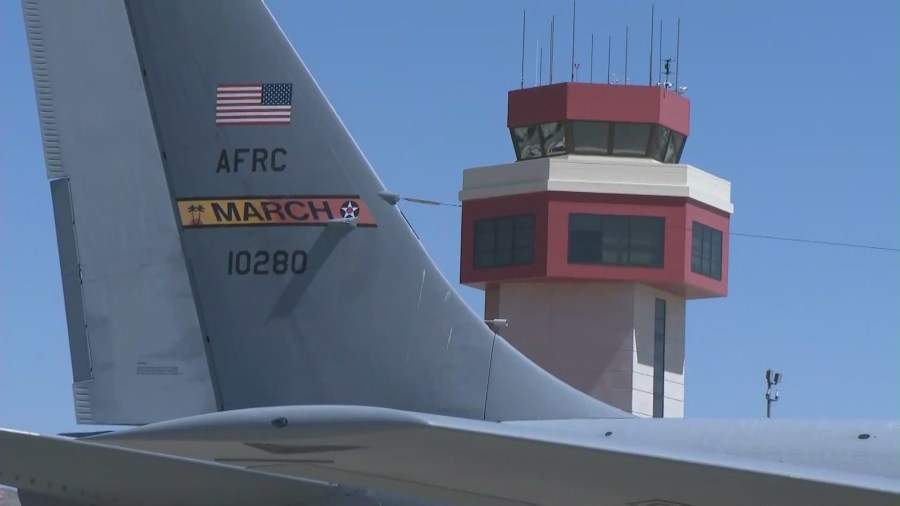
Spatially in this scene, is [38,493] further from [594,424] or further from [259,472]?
Answer: [594,424]

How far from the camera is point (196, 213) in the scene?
12922mm

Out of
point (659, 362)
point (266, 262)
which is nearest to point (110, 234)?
point (266, 262)

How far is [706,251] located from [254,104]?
43.1m

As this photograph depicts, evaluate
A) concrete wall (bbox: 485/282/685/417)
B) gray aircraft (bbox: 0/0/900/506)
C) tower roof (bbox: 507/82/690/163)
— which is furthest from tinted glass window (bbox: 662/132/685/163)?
gray aircraft (bbox: 0/0/900/506)

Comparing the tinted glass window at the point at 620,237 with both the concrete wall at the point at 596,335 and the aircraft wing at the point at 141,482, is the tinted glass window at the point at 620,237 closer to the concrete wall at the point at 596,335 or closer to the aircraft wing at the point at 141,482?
the concrete wall at the point at 596,335

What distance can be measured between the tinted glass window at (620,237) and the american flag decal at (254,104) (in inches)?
1552

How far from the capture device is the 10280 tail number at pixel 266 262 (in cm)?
1276

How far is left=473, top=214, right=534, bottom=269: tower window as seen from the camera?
5266 cm

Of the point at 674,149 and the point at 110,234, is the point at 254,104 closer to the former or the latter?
the point at 110,234

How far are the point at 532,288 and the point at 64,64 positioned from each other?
4030 centimetres

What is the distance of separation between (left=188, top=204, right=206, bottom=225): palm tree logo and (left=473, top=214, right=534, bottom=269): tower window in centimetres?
3972

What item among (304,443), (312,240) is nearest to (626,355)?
(312,240)

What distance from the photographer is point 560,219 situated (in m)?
52.3

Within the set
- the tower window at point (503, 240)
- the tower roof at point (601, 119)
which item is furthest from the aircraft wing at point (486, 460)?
the tower window at point (503, 240)
